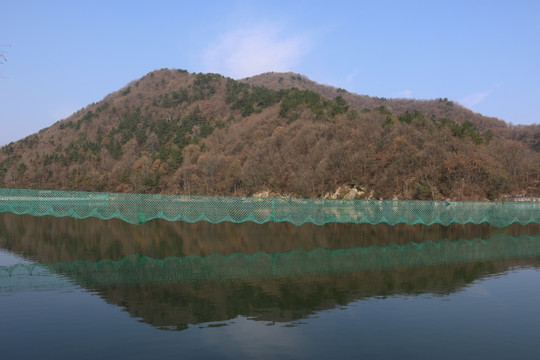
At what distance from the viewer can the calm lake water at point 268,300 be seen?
7.29m

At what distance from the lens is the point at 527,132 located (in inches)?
3145

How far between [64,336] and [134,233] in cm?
1576

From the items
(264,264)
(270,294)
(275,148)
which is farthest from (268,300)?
(275,148)

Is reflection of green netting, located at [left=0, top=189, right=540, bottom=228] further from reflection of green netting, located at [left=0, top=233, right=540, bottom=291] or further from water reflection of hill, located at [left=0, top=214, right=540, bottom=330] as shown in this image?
reflection of green netting, located at [left=0, top=233, right=540, bottom=291]

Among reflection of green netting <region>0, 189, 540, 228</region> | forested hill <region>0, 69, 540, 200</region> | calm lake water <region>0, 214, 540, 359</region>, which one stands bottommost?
calm lake water <region>0, 214, 540, 359</region>

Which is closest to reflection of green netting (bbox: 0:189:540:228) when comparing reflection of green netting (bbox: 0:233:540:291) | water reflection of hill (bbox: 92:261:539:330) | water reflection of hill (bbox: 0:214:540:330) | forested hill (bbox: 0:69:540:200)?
water reflection of hill (bbox: 0:214:540:330)

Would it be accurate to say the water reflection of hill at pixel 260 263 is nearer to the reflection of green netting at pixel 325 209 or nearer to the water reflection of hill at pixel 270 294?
the water reflection of hill at pixel 270 294

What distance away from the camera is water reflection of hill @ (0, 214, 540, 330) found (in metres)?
9.91

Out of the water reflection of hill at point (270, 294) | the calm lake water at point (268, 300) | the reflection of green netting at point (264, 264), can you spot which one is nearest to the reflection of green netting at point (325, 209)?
the calm lake water at point (268, 300)

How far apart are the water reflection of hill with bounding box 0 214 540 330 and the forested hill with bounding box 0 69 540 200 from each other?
14766mm

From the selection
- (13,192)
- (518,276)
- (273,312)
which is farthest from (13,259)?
(518,276)

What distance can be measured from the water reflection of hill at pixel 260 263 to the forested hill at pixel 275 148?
1477cm

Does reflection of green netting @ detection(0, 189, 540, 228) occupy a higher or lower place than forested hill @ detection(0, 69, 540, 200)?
lower

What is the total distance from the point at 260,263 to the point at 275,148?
1752 inches
